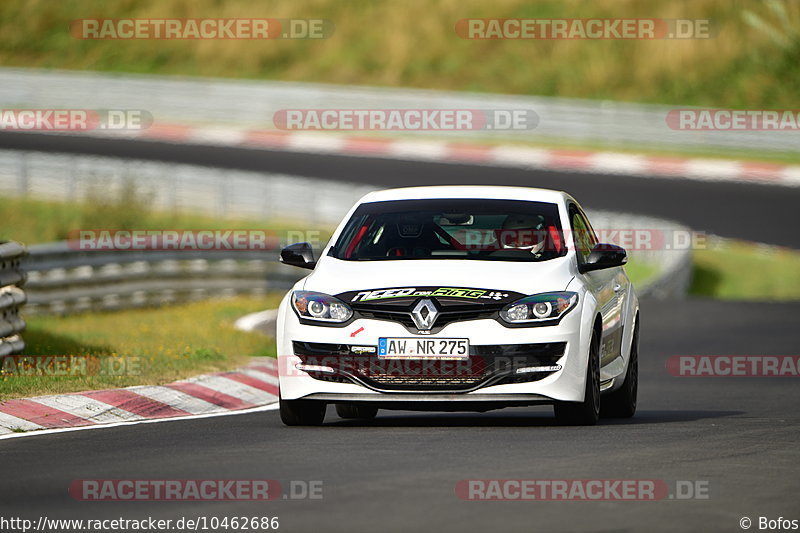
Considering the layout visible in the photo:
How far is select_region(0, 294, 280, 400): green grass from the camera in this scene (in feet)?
40.8

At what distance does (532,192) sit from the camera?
11.9 m

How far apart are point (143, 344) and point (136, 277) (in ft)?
23.6

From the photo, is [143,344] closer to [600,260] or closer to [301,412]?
[301,412]

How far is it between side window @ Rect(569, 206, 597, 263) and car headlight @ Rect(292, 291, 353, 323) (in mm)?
1774

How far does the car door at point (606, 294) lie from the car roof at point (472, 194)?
0.23m

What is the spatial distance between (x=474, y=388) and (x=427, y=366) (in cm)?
32

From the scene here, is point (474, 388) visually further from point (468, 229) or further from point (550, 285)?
point (468, 229)

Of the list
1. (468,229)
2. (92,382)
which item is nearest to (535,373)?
(468,229)

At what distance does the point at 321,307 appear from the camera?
34.3 ft

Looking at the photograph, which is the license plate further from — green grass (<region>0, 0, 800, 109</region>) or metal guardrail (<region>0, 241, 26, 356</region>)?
green grass (<region>0, 0, 800, 109</region>)

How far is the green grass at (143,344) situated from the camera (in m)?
12.4

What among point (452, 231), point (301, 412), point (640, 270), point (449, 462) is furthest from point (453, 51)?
point (449, 462)

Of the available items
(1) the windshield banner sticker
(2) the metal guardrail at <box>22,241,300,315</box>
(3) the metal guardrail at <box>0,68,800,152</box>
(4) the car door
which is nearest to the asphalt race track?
A: (4) the car door

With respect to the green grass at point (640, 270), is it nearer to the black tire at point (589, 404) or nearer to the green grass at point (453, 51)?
the green grass at point (453, 51)
